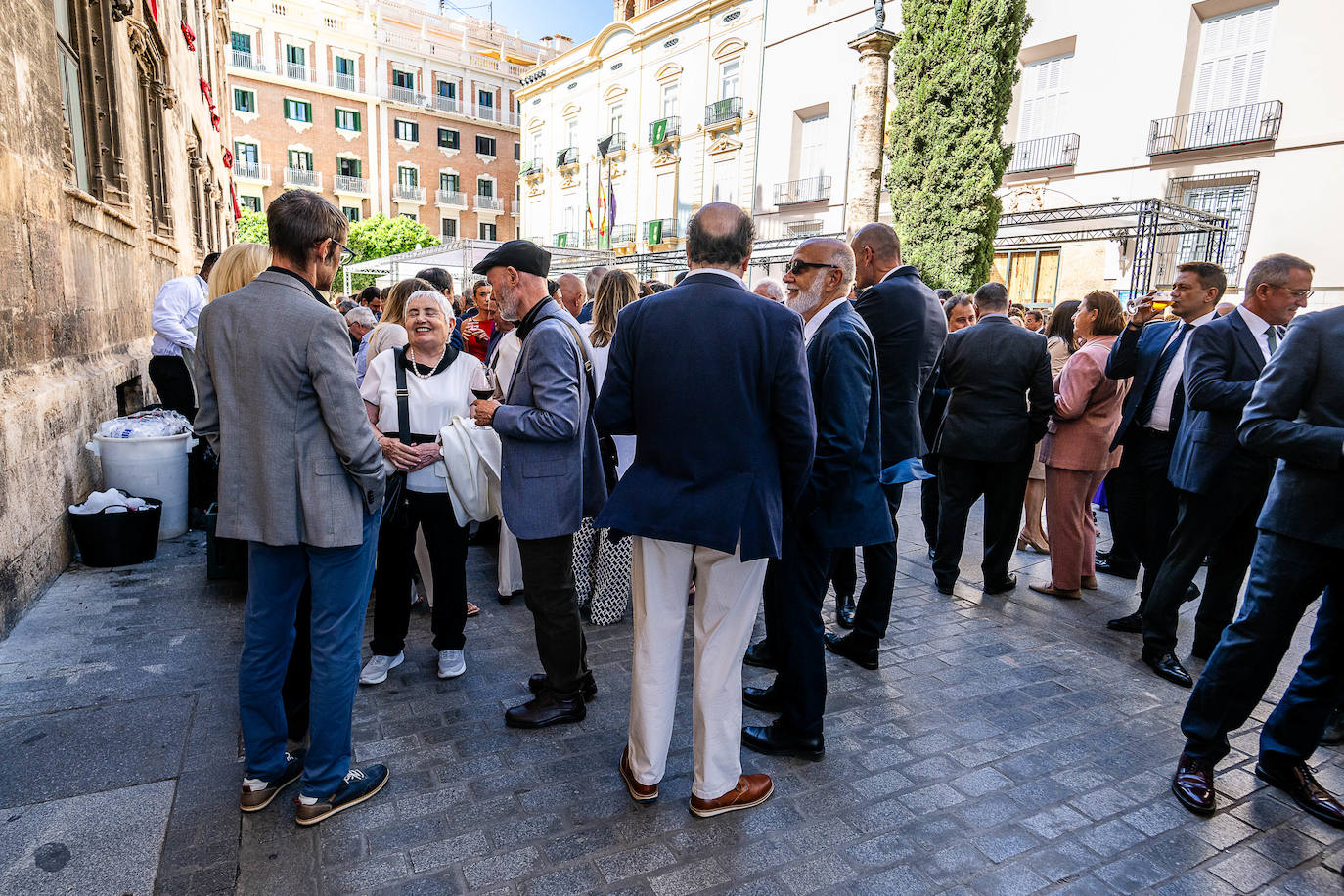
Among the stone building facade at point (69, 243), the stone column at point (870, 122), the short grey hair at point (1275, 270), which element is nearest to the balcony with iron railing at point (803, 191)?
the stone column at point (870, 122)

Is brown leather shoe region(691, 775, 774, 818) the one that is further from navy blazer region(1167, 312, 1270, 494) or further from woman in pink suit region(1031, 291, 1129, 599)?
woman in pink suit region(1031, 291, 1129, 599)

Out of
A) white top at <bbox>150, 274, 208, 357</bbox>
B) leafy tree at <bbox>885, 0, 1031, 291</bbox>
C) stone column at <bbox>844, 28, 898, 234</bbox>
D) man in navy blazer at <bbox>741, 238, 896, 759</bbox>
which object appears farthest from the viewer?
leafy tree at <bbox>885, 0, 1031, 291</bbox>

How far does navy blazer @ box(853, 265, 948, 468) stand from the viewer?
4.38 meters

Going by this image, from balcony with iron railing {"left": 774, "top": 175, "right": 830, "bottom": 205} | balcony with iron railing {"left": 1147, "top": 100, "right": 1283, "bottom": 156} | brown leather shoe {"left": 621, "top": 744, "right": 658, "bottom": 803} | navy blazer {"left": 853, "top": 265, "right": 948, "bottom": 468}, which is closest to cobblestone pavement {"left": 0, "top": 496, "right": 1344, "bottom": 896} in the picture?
brown leather shoe {"left": 621, "top": 744, "right": 658, "bottom": 803}

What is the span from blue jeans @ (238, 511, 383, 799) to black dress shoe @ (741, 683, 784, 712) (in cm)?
183

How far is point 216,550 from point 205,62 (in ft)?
56.9

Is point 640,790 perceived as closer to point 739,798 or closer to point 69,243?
point 739,798

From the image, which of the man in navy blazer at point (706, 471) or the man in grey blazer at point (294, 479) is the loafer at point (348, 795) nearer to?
the man in grey blazer at point (294, 479)

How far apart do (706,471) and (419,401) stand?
160 centimetres

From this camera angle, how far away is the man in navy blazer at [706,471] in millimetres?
2633

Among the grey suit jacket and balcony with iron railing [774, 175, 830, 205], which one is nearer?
the grey suit jacket

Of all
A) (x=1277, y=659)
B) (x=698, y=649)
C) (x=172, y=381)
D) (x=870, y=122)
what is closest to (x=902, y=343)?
(x=1277, y=659)

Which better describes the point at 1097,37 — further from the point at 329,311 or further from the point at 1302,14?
the point at 329,311

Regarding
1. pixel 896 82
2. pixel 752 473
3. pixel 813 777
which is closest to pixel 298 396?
pixel 752 473
